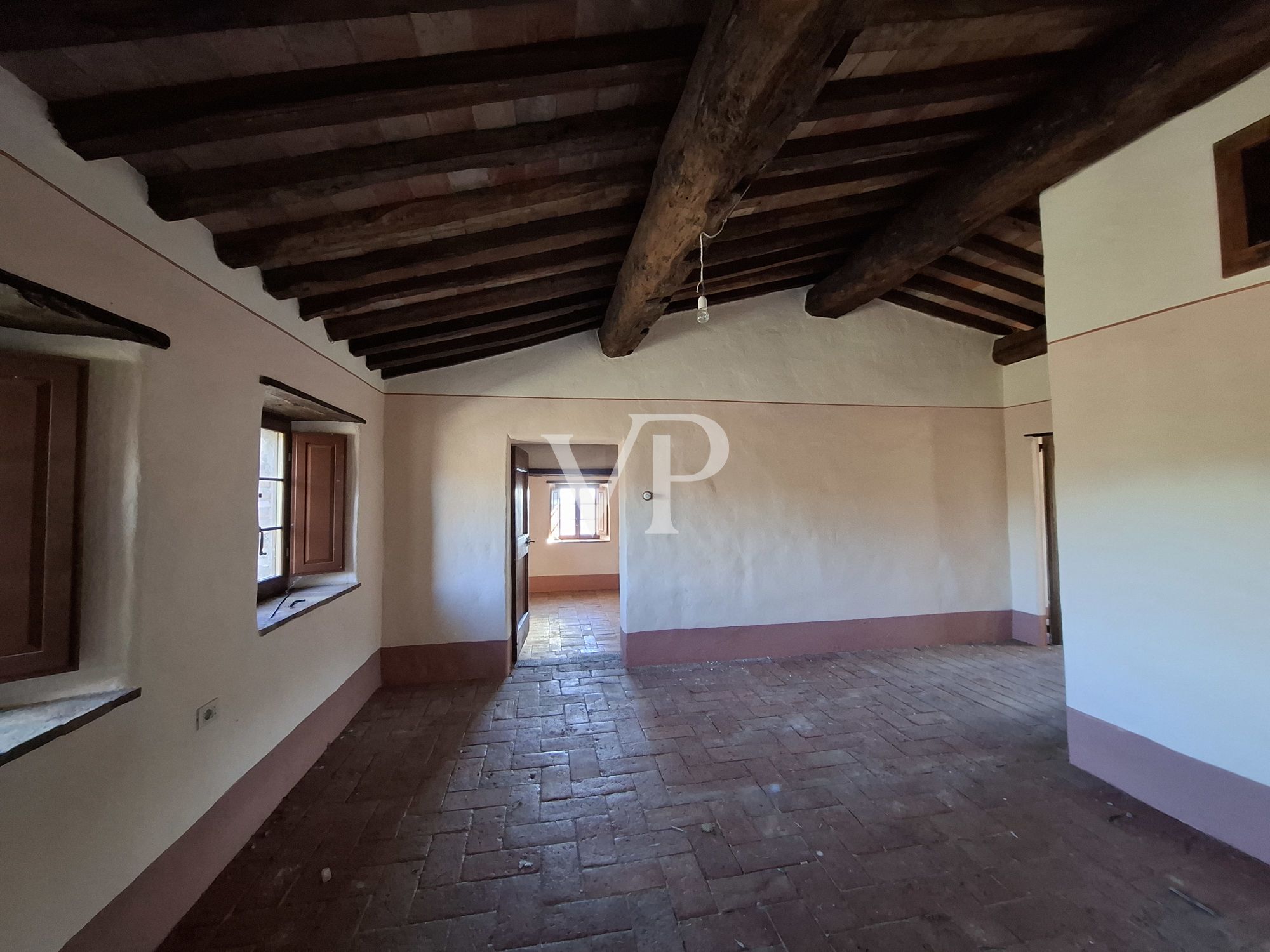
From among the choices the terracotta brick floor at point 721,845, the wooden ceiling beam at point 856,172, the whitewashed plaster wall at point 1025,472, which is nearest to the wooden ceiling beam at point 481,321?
the wooden ceiling beam at point 856,172

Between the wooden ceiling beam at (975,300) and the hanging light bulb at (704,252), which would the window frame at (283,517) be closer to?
the hanging light bulb at (704,252)

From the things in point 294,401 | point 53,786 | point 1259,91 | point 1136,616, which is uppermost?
point 1259,91

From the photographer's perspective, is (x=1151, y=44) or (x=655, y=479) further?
(x=655, y=479)

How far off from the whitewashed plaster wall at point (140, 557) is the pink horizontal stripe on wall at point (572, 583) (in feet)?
18.2

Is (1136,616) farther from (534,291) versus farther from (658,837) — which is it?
(534,291)

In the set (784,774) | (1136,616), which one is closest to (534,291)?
(784,774)

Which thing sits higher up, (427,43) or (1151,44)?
(1151,44)

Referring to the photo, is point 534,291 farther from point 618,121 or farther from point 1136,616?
point 1136,616

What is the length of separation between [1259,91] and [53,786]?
181 inches

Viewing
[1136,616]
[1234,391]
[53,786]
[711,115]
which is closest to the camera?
[53,786]

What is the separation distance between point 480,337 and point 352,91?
2.28 metres

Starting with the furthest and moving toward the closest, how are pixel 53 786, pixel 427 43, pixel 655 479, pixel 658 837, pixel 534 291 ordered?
pixel 655 479 → pixel 534 291 → pixel 658 837 → pixel 427 43 → pixel 53 786

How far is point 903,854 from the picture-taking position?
2.01 meters

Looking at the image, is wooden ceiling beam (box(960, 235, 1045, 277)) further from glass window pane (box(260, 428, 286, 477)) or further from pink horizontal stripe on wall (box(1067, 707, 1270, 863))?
glass window pane (box(260, 428, 286, 477))
